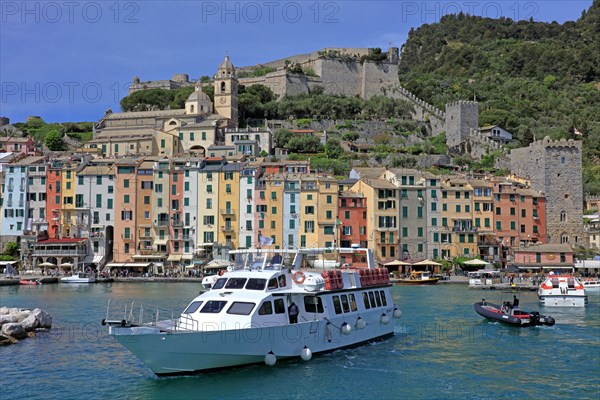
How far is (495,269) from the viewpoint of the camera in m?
70.2

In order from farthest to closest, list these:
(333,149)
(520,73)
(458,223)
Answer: (520,73), (333,149), (458,223)

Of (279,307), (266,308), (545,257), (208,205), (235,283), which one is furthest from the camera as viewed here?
(208,205)

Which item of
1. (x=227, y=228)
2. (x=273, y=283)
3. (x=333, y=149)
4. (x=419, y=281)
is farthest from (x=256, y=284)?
(x=333, y=149)

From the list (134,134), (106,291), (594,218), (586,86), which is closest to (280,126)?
(134,134)

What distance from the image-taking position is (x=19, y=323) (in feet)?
110

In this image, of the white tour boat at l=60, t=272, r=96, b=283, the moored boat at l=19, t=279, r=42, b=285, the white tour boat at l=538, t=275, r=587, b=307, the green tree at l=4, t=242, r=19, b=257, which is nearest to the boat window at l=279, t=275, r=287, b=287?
the white tour boat at l=538, t=275, r=587, b=307

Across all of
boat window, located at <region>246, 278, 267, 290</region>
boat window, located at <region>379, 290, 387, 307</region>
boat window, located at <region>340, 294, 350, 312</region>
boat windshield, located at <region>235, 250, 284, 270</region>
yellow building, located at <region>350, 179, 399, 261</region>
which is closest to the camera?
boat window, located at <region>246, 278, 267, 290</region>

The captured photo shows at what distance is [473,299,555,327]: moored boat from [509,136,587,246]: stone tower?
43.0 meters

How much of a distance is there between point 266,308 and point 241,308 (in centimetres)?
90

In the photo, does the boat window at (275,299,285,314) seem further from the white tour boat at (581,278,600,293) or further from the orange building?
the orange building

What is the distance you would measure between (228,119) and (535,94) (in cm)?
6040

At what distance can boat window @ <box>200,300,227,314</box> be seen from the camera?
25375mm

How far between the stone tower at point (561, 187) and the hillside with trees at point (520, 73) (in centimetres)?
1771

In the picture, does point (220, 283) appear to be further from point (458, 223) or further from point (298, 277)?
point (458, 223)
